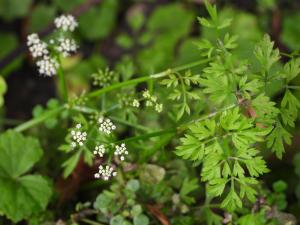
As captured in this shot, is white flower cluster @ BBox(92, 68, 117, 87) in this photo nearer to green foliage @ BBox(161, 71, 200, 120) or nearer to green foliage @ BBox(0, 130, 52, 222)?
green foliage @ BBox(161, 71, 200, 120)

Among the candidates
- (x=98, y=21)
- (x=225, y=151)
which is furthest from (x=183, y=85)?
(x=98, y=21)

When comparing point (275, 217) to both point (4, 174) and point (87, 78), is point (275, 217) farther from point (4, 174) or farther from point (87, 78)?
point (87, 78)

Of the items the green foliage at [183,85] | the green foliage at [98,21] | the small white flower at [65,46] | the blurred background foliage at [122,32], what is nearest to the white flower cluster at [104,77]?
the small white flower at [65,46]

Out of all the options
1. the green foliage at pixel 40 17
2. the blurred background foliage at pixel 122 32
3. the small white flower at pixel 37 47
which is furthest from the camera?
the green foliage at pixel 40 17

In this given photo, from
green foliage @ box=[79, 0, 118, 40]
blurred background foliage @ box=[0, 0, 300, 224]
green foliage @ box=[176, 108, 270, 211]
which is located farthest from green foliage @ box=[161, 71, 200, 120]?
green foliage @ box=[79, 0, 118, 40]

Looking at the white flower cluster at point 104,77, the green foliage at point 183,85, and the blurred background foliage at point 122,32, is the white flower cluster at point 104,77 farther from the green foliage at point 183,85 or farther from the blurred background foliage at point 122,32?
the blurred background foliage at point 122,32

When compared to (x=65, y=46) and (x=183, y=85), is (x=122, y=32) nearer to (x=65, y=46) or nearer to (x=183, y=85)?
(x=65, y=46)
